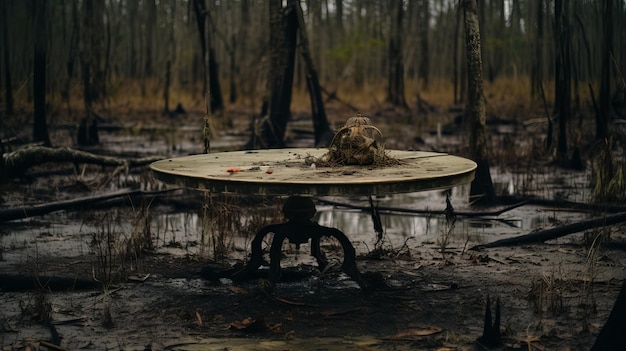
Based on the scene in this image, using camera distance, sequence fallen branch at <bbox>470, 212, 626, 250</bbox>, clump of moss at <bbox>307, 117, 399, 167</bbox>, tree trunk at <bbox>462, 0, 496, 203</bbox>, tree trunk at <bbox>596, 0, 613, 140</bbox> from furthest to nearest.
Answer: tree trunk at <bbox>596, 0, 613, 140</bbox>, tree trunk at <bbox>462, 0, 496, 203</bbox>, fallen branch at <bbox>470, 212, 626, 250</bbox>, clump of moss at <bbox>307, 117, 399, 167</bbox>

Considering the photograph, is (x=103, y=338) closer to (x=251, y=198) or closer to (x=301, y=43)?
(x=251, y=198)

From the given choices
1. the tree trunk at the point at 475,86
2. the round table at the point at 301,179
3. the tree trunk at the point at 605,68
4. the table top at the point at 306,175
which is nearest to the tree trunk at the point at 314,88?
the tree trunk at the point at 475,86

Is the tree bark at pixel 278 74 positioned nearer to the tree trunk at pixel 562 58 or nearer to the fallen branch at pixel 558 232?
the tree trunk at pixel 562 58

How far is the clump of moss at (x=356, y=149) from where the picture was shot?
601cm

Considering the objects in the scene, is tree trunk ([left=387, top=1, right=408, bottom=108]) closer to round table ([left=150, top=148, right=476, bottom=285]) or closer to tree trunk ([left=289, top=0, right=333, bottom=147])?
tree trunk ([left=289, top=0, right=333, bottom=147])

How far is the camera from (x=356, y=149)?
237 inches

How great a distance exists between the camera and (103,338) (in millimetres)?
4938

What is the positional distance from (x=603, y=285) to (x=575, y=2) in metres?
7.06

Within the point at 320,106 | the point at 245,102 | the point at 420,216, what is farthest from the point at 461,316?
the point at 245,102

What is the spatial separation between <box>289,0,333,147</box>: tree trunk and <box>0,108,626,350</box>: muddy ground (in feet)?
18.1

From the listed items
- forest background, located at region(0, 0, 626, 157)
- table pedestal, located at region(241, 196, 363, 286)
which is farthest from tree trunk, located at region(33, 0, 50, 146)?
table pedestal, located at region(241, 196, 363, 286)

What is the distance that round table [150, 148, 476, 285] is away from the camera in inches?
200

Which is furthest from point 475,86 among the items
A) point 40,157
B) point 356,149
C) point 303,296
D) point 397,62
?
point 397,62

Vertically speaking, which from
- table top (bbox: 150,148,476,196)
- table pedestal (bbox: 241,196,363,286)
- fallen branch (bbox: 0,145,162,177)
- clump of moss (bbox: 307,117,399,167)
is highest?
clump of moss (bbox: 307,117,399,167)
